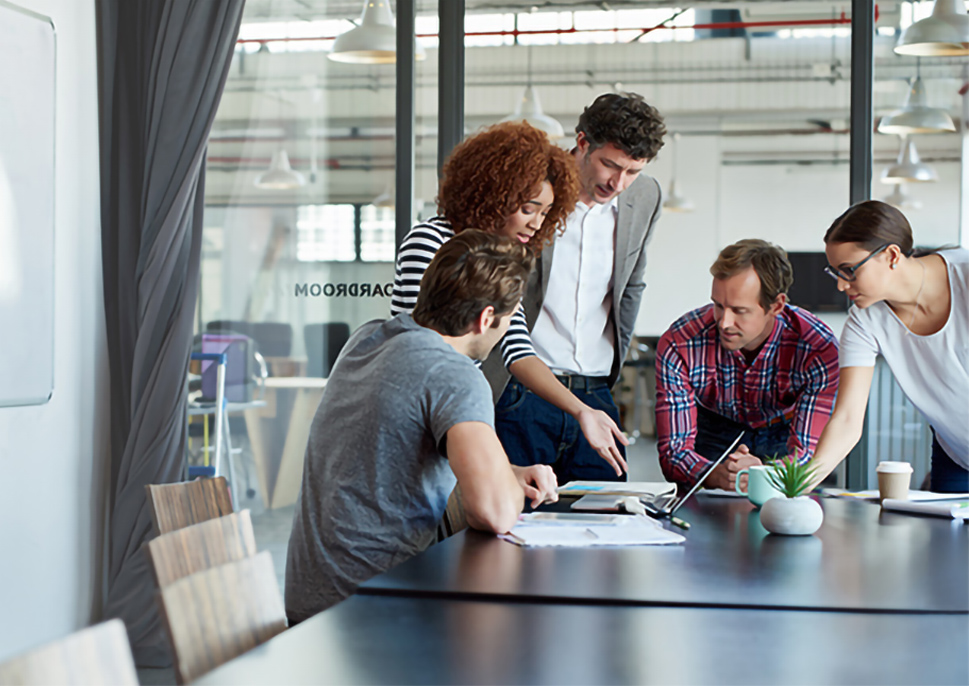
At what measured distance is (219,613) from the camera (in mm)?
1283

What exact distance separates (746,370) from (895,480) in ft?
→ 2.07

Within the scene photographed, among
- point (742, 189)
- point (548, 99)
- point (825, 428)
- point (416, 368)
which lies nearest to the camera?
point (416, 368)

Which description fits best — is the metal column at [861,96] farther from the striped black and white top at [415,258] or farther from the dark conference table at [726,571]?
the dark conference table at [726,571]

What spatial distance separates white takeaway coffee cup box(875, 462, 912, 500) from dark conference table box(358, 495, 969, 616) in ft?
1.02

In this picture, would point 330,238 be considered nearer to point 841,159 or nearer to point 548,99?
point 548,99

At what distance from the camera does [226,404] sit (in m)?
4.11

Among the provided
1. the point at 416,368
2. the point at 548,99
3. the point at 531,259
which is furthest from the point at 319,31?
the point at 548,99

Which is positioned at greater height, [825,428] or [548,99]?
[548,99]

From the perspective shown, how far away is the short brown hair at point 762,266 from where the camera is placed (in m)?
2.82

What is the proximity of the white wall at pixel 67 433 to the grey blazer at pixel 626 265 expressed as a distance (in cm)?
161

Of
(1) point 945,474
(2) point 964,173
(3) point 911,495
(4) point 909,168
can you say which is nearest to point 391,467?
(3) point 911,495

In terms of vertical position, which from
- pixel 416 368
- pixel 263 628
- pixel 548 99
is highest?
pixel 548 99

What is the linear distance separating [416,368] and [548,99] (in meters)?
12.1

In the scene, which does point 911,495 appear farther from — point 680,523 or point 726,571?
point 726,571
